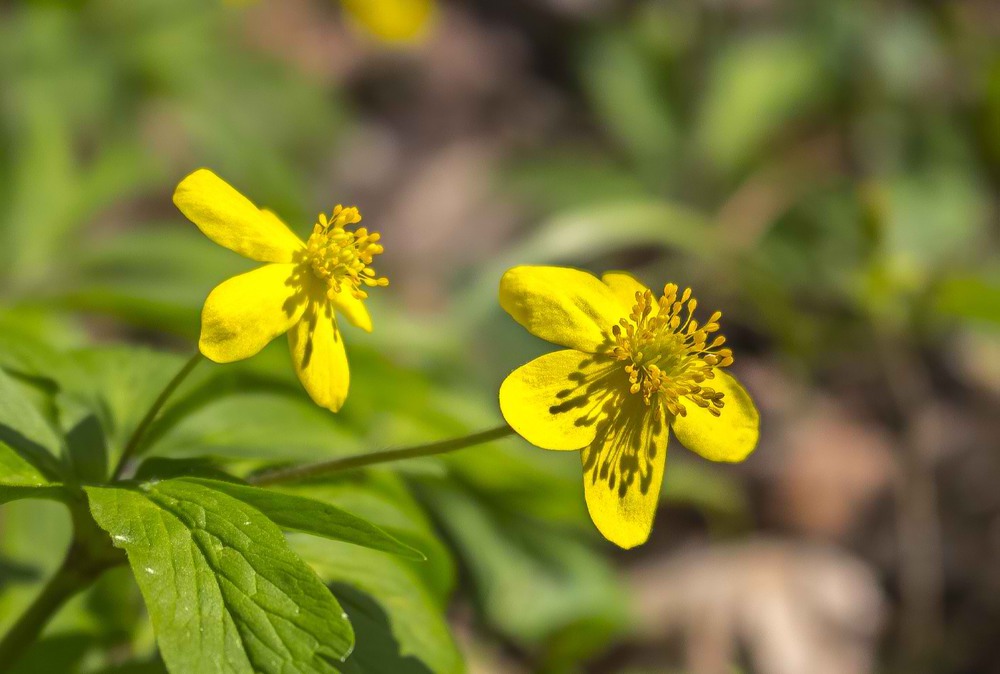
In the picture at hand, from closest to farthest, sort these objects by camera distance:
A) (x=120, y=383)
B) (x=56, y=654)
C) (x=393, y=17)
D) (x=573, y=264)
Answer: (x=120, y=383) < (x=56, y=654) < (x=573, y=264) < (x=393, y=17)

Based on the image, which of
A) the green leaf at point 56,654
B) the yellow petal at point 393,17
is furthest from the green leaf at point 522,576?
the yellow petal at point 393,17

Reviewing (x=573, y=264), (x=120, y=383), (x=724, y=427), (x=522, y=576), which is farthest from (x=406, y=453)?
(x=573, y=264)

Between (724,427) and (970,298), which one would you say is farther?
(970,298)

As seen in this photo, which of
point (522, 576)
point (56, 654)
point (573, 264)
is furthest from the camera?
point (573, 264)

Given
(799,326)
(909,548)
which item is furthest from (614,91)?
(909,548)

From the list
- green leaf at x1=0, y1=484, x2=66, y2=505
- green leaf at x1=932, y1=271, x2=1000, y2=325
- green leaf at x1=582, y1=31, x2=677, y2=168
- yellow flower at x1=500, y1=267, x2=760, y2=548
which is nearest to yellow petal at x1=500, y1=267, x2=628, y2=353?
yellow flower at x1=500, y1=267, x2=760, y2=548

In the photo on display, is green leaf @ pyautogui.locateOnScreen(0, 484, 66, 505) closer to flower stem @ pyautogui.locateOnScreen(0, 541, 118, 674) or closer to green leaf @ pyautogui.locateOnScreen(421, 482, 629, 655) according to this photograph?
flower stem @ pyautogui.locateOnScreen(0, 541, 118, 674)

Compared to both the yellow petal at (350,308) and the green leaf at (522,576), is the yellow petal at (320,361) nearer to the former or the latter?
the yellow petal at (350,308)

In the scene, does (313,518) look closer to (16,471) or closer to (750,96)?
(16,471)
